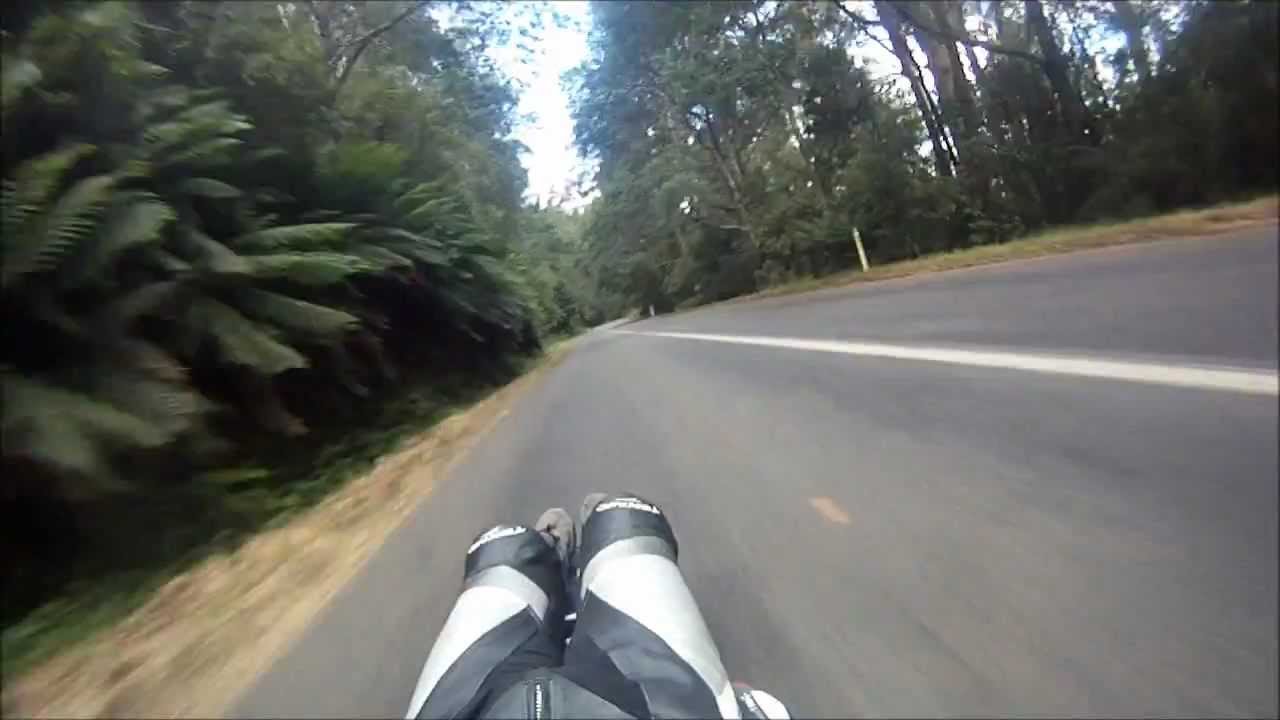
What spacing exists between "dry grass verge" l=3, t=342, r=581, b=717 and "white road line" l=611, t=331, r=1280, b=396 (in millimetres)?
3657

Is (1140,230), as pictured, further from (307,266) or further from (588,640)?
(307,266)

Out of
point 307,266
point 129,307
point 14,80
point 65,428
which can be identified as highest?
point 14,80

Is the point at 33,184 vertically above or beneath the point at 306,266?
above

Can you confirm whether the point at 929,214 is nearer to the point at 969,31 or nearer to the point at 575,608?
the point at 969,31

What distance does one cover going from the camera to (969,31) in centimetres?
393

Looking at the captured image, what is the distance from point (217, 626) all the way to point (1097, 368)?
4.17 m

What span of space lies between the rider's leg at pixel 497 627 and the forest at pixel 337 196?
207cm

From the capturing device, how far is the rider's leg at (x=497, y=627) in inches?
87.2

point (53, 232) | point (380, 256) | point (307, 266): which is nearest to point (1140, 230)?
point (53, 232)

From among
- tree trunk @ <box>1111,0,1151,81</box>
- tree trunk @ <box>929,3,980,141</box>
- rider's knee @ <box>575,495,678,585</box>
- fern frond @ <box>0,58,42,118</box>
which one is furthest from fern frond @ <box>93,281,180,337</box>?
tree trunk @ <box>1111,0,1151,81</box>

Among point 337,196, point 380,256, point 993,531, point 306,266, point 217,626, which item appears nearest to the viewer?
point 993,531

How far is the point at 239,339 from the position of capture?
5.75 metres

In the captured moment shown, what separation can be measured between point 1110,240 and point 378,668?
10.0 feet

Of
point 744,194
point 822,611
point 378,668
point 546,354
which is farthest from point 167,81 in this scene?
point 744,194
